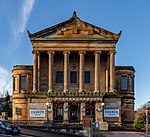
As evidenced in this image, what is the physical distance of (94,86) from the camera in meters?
59.9

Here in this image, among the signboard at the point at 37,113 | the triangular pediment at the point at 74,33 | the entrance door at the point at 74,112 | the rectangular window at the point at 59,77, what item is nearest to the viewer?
the signboard at the point at 37,113

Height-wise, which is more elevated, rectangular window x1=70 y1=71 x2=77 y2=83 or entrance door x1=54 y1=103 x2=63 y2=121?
rectangular window x1=70 y1=71 x2=77 y2=83

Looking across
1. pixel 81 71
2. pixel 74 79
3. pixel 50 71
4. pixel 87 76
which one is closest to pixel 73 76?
pixel 74 79

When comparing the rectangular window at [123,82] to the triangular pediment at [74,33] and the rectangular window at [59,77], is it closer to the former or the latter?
the triangular pediment at [74,33]

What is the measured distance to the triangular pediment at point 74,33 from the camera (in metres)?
58.9

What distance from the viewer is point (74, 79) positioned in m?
61.4

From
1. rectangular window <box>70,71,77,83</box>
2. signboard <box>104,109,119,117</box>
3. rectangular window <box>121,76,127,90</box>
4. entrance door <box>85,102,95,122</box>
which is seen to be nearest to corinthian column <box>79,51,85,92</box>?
entrance door <box>85,102,95,122</box>

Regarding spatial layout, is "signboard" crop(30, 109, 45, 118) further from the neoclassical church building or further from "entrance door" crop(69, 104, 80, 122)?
"entrance door" crop(69, 104, 80, 122)

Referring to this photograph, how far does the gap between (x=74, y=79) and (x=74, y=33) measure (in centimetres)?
793

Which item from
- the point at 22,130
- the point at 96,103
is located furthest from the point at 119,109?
the point at 22,130

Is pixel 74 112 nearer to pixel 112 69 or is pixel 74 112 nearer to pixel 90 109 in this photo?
pixel 90 109

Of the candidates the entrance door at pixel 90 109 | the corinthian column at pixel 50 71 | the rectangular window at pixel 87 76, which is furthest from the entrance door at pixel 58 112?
the rectangular window at pixel 87 76

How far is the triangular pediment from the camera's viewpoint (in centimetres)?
5891

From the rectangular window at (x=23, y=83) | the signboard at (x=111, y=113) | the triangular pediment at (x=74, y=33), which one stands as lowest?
the signboard at (x=111, y=113)
